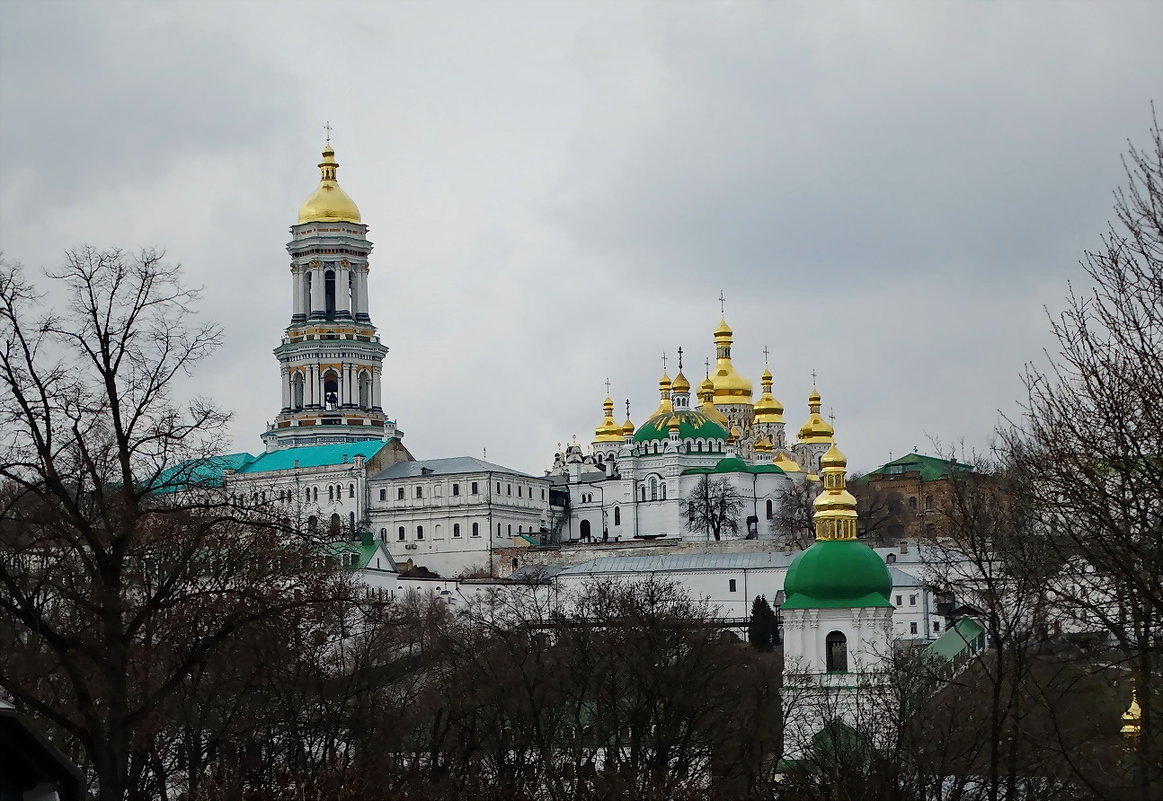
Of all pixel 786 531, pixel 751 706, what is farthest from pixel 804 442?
pixel 751 706

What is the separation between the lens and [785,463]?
108 m

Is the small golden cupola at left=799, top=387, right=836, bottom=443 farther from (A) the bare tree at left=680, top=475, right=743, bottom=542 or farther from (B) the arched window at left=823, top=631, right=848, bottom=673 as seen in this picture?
(B) the arched window at left=823, top=631, right=848, bottom=673

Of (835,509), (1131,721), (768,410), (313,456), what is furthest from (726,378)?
(1131,721)

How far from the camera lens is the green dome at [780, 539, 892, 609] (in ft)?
125

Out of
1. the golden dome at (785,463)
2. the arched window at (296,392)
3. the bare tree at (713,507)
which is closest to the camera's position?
the bare tree at (713,507)

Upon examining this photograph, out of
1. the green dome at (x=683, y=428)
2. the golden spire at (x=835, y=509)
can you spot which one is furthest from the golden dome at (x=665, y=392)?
the golden spire at (x=835, y=509)

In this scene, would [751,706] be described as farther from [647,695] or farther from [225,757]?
[225,757]

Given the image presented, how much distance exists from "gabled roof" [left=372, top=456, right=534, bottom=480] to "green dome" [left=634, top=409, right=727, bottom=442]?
22.1ft

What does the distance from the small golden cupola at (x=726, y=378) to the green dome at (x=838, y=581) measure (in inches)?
3060

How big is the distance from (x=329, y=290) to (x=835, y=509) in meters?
67.9

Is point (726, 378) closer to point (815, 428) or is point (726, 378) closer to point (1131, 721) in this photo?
point (815, 428)

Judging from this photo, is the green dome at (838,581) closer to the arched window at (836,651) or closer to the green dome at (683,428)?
the arched window at (836,651)

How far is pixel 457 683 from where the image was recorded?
3706 cm

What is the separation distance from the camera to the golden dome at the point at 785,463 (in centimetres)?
10672
